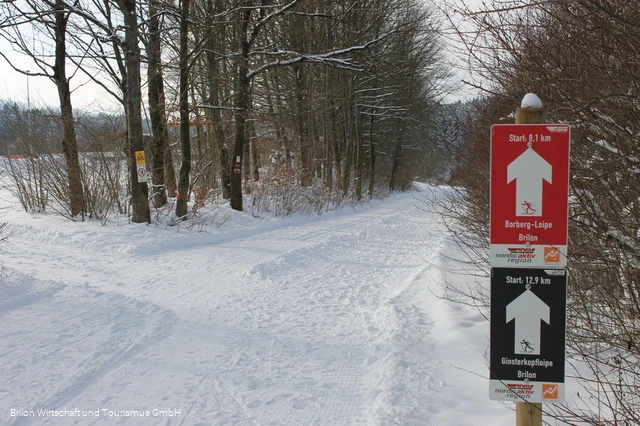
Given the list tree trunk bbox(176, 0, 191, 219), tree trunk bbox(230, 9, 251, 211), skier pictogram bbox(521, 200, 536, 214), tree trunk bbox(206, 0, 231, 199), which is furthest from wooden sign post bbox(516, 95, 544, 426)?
tree trunk bbox(206, 0, 231, 199)

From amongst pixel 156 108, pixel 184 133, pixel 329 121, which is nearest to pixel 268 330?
pixel 184 133

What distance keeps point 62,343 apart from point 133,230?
6784mm

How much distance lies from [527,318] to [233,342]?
142 inches

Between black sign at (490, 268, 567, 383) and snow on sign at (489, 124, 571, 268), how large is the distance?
73 mm

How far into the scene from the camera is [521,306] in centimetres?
224

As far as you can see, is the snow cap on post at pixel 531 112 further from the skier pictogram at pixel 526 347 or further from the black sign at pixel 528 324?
the skier pictogram at pixel 526 347

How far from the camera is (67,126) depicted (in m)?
13.0

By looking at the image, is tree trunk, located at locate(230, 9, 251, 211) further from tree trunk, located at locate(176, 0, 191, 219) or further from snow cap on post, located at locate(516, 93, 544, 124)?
A: snow cap on post, located at locate(516, 93, 544, 124)

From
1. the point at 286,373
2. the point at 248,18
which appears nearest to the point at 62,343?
the point at 286,373

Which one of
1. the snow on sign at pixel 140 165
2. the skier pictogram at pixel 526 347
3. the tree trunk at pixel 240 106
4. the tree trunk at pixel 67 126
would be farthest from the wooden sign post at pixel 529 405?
the tree trunk at pixel 240 106

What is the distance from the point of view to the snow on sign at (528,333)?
2.22m

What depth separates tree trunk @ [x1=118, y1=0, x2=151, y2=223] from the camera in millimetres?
11312

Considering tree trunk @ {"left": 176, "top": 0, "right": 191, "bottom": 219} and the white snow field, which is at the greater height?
tree trunk @ {"left": 176, "top": 0, "right": 191, "bottom": 219}

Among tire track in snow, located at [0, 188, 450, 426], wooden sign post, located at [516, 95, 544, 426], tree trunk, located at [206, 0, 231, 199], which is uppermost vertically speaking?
tree trunk, located at [206, 0, 231, 199]
